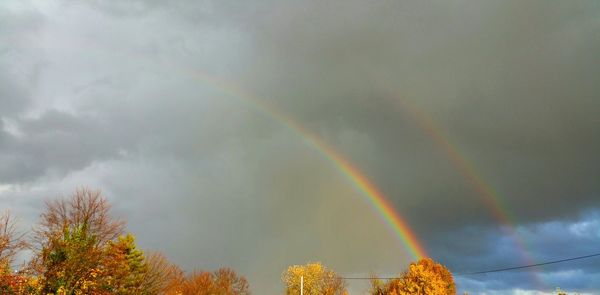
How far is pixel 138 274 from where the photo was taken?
264 feet

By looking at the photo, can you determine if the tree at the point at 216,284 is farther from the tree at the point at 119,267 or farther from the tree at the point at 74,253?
the tree at the point at 74,253

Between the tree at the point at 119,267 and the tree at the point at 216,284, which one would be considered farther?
the tree at the point at 216,284

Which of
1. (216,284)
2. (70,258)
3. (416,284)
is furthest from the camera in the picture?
(216,284)

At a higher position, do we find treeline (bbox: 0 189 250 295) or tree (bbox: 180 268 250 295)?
tree (bbox: 180 268 250 295)

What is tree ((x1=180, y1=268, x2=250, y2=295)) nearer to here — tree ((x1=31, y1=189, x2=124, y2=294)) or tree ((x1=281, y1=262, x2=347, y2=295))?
tree ((x1=281, y1=262, x2=347, y2=295))

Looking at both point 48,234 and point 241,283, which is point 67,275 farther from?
point 241,283

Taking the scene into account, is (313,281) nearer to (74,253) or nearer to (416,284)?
(416,284)

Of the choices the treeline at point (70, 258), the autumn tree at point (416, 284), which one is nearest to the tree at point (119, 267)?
the treeline at point (70, 258)

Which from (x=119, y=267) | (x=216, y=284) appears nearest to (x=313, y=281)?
(x=216, y=284)

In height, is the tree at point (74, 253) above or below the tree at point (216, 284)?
below

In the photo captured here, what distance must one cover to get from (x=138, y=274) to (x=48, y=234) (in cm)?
5605

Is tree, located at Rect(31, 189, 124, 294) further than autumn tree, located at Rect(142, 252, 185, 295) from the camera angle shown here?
No

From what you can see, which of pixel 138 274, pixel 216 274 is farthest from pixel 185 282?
pixel 216 274

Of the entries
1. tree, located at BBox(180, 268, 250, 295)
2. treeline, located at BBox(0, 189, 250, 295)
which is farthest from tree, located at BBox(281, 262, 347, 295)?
treeline, located at BBox(0, 189, 250, 295)
